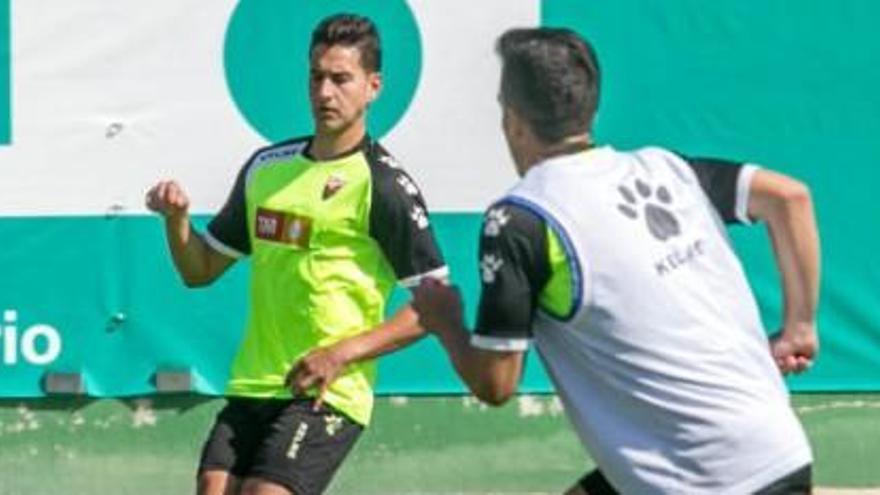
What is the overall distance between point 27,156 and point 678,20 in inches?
102

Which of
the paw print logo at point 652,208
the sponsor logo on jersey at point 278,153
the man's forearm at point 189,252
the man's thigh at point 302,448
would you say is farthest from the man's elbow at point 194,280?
the paw print logo at point 652,208

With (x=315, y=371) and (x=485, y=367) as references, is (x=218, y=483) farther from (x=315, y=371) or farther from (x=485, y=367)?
(x=485, y=367)

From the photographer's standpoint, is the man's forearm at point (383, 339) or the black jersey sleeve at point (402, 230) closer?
the man's forearm at point (383, 339)

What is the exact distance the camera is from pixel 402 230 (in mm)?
6000

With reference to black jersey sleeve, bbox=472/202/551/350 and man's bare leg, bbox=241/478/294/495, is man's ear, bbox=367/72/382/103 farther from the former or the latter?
black jersey sleeve, bbox=472/202/551/350

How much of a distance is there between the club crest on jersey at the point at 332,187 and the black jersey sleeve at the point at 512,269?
7.07 feet

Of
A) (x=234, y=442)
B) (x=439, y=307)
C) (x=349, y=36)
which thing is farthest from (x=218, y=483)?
(x=439, y=307)

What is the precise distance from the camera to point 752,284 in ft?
28.6

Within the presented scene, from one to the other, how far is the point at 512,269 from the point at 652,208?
0.30m

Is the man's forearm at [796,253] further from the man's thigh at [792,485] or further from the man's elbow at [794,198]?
the man's thigh at [792,485]

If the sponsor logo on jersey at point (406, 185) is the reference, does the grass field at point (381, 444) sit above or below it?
below

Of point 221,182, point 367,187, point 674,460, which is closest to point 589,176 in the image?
point 674,460

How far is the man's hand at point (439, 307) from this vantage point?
4.08m

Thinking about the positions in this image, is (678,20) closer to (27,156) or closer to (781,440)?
(27,156)
